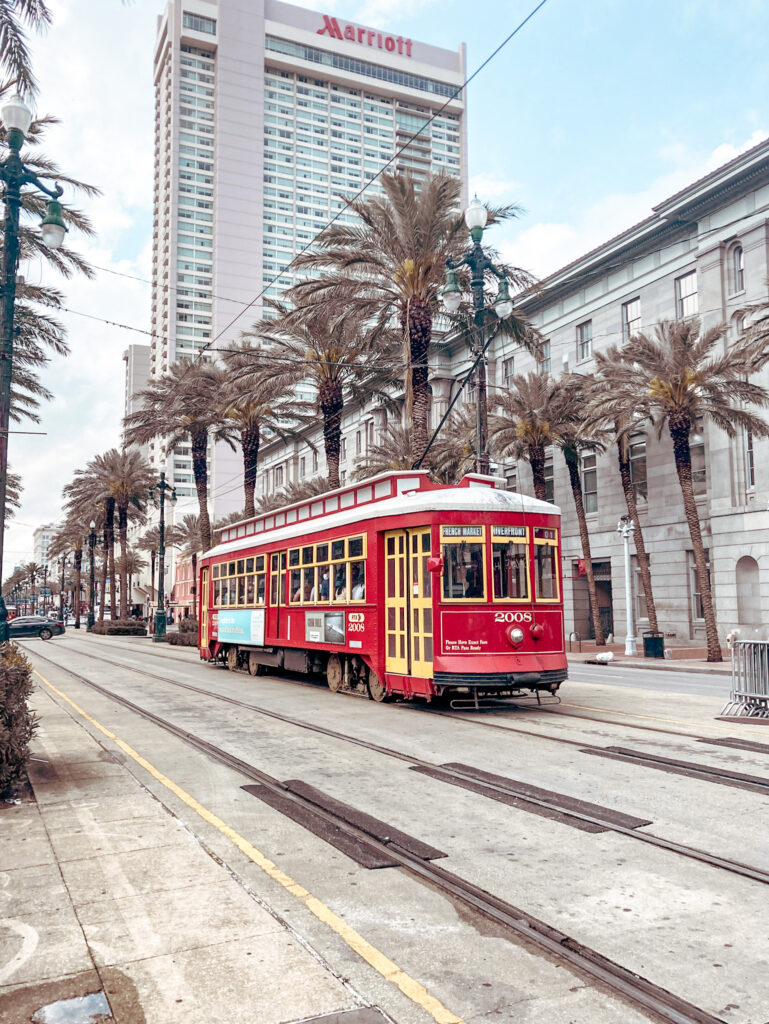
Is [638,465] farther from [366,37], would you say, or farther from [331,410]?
[366,37]

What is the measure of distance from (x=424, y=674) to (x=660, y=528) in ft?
81.7

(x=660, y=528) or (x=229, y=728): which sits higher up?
(x=660, y=528)

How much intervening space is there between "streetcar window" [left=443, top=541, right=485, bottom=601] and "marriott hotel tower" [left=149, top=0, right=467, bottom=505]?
316ft

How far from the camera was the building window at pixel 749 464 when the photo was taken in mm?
30672

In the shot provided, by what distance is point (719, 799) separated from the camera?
7059mm

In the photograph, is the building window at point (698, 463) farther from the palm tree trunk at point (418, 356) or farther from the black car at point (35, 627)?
the black car at point (35, 627)

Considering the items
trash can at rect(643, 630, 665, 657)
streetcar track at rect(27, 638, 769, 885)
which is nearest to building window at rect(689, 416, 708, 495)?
trash can at rect(643, 630, 665, 657)

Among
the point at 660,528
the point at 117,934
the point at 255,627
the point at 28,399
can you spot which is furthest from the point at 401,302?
the point at 117,934

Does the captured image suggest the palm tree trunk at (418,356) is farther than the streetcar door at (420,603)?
Yes

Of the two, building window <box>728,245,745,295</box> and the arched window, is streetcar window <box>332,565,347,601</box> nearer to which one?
the arched window

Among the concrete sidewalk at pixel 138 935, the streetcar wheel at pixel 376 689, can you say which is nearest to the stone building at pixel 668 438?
the streetcar wheel at pixel 376 689

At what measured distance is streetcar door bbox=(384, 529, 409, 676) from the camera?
13.2m

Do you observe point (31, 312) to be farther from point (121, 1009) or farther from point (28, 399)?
point (121, 1009)

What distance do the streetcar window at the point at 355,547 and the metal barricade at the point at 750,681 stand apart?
6013mm
